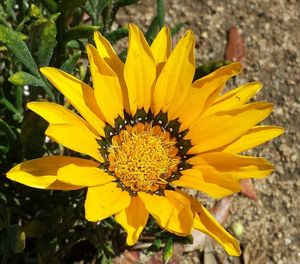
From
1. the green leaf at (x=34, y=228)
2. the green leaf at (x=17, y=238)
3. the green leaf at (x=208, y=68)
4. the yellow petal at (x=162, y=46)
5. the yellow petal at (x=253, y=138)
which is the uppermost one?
the yellow petal at (x=162, y=46)

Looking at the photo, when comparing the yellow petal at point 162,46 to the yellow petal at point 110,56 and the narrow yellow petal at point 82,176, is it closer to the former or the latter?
the yellow petal at point 110,56

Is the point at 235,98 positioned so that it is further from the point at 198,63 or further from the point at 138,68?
the point at 198,63

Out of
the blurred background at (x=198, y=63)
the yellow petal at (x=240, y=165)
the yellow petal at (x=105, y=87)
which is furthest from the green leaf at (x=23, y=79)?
the yellow petal at (x=240, y=165)

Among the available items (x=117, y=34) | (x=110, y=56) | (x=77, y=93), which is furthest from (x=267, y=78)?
(x=77, y=93)

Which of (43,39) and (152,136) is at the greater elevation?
(43,39)

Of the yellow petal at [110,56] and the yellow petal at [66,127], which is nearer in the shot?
the yellow petal at [66,127]
